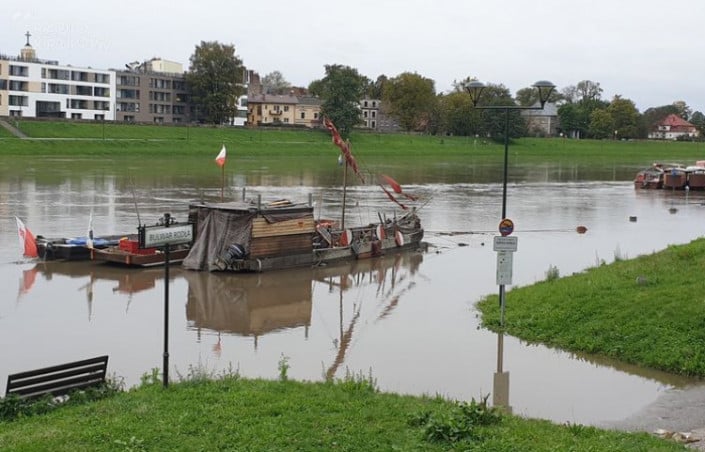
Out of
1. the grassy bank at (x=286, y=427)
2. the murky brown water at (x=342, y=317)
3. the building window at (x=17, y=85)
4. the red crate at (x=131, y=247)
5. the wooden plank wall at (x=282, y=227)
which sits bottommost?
the murky brown water at (x=342, y=317)

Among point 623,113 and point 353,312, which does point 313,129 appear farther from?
point 353,312

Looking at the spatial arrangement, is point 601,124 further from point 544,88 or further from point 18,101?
point 544,88

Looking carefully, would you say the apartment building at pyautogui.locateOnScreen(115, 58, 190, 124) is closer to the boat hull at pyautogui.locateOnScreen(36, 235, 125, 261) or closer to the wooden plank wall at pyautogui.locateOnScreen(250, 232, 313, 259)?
the boat hull at pyautogui.locateOnScreen(36, 235, 125, 261)

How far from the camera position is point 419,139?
124625 mm

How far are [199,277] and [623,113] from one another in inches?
5619

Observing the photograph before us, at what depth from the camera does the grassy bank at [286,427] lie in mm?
9867

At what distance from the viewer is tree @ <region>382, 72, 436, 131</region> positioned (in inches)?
5394

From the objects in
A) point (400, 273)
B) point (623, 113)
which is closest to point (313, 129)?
point (623, 113)

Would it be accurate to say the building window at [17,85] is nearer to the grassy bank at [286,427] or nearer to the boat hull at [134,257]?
the boat hull at [134,257]

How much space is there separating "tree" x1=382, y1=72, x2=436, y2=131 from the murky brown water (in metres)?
94.1

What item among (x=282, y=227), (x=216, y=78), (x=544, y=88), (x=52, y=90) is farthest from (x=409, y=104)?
(x=544, y=88)

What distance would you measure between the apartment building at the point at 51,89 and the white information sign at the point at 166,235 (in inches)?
3963

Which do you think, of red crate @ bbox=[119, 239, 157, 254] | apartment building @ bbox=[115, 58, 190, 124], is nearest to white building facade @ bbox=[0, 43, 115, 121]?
apartment building @ bbox=[115, 58, 190, 124]

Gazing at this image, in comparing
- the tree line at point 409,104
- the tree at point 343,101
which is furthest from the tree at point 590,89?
the tree at point 343,101
